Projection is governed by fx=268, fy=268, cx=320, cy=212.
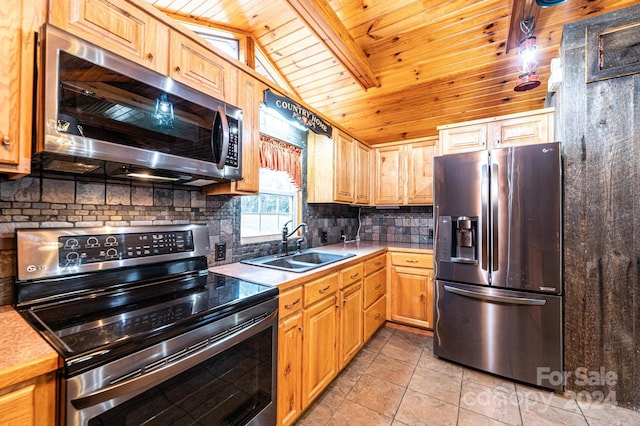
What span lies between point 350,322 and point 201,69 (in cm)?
205

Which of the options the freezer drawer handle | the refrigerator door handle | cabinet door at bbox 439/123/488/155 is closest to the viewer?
the freezer drawer handle

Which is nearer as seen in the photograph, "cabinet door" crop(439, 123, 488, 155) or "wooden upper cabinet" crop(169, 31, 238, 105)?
"wooden upper cabinet" crop(169, 31, 238, 105)

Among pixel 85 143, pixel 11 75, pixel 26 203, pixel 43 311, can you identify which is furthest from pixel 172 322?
pixel 11 75

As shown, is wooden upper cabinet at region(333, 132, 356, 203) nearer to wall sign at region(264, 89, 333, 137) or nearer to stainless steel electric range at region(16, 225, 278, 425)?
wall sign at region(264, 89, 333, 137)

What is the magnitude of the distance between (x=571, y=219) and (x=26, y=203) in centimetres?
320

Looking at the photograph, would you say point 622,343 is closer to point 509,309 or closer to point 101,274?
point 509,309

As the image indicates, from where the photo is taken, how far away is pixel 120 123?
105 centimetres

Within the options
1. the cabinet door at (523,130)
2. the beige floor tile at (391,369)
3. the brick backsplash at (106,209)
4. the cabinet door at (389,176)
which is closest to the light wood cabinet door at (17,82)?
the brick backsplash at (106,209)

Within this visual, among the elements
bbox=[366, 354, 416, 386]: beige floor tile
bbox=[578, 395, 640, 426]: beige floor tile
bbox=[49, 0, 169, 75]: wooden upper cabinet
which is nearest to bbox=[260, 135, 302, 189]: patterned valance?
bbox=[49, 0, 169, 75]: wooden upper cabinet

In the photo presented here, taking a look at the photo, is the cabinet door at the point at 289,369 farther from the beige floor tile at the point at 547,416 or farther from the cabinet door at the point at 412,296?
the cabinet door at the point at 412,296

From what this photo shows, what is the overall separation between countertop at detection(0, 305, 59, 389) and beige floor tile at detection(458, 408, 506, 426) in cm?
206

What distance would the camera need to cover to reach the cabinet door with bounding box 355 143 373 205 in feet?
10.7

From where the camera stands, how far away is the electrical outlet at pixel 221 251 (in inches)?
74.5

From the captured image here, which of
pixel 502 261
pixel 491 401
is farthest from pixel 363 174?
pixel 491 401
